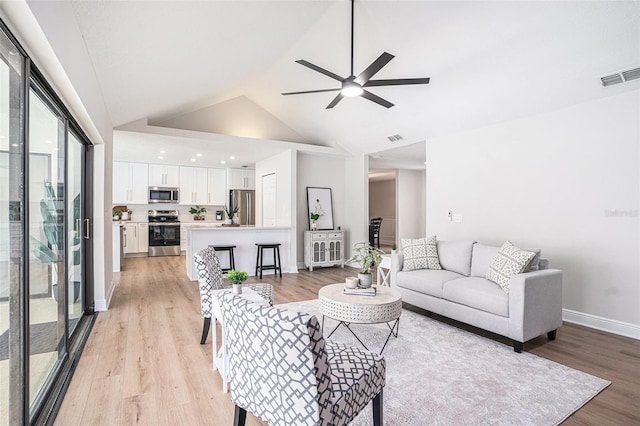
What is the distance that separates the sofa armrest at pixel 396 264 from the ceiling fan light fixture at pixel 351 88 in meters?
2.06

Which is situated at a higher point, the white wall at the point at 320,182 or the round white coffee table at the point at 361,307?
the white wall at the point at 320,182

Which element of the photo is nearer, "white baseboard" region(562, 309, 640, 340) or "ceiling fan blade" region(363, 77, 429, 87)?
"ceiling fan blade" region(363, 77, 429, 87)

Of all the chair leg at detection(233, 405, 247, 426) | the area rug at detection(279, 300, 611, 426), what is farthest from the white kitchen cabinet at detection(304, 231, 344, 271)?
the chair leg at detection(233, 405, 247, 426)

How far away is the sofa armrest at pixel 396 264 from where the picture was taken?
415 centimetres

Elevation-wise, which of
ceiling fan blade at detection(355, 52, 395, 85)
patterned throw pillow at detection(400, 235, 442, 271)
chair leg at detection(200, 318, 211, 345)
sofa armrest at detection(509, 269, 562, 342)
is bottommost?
chair leg at detection(200, 318, 211, 345)

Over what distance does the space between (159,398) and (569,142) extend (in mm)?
4667

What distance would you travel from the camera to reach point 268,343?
133 centimetres

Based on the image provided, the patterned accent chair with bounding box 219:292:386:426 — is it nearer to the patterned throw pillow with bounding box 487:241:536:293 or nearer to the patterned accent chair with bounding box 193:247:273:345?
the patterned accent chair with bounding box 193:247:273:345

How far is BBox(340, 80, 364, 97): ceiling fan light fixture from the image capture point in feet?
10.7

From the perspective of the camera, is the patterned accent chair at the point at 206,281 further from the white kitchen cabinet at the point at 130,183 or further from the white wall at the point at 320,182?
the white kitchen cabinet at the point at 130,183

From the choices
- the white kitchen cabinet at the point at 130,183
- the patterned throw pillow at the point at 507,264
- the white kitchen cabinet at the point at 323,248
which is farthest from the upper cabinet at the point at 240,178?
the patterned throw pillow at the point at 507,264

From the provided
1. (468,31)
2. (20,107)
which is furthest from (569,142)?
(20,107)

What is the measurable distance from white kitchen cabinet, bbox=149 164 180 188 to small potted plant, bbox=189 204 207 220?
2.64 feet

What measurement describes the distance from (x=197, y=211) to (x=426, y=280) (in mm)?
7191
